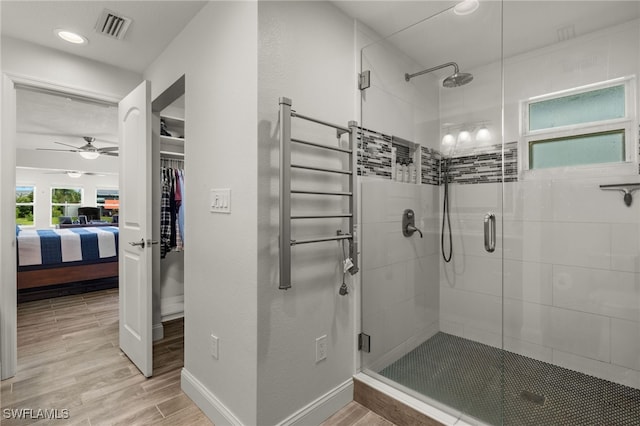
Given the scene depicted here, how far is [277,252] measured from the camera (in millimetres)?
1537

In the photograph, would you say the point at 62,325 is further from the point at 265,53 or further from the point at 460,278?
the point at 460,278

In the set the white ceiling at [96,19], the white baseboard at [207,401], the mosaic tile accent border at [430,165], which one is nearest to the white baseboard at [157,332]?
the white baseboard at [207,401]

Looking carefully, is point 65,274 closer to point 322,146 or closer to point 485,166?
point 322,146

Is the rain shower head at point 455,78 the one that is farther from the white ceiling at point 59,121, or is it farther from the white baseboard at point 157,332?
the white baseboard at point 157,332

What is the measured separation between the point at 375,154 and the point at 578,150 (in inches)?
47.3

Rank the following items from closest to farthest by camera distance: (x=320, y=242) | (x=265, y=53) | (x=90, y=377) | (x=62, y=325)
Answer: (x=265, y=53)
(x=320, y=242)
(x=90, y=377)
(x=62, y=325)

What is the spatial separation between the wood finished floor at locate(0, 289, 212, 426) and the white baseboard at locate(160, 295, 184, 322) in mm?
84

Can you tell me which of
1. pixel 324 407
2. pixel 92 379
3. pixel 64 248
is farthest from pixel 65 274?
pixel 324 407

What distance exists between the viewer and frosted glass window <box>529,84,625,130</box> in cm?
174

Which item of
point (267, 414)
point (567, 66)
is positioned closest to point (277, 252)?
point (267, 414)

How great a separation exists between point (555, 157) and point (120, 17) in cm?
285

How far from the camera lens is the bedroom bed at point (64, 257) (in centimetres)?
408

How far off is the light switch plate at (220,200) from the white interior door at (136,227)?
725 mm

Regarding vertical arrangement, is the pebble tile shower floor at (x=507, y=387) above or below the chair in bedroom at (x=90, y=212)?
below
